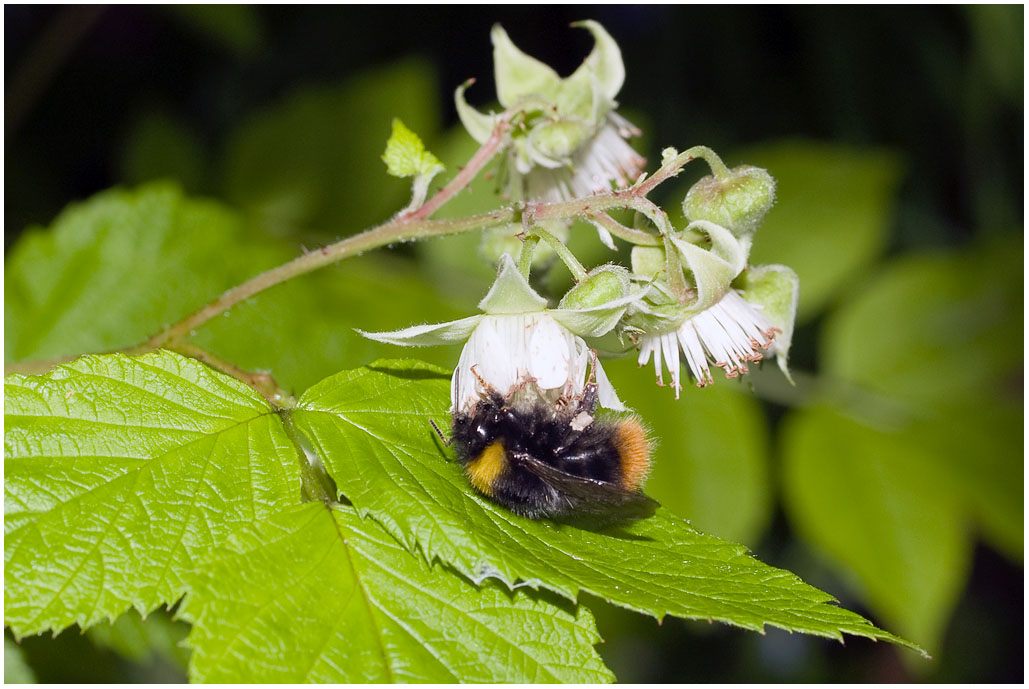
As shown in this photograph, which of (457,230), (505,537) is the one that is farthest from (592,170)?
(505,537)

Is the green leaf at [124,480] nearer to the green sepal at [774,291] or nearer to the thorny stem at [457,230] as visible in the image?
the thorny stem at [457,230]

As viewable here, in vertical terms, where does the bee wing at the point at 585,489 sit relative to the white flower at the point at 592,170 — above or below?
below

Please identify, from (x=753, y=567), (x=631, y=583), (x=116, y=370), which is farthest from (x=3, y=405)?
(x=753, y=567)

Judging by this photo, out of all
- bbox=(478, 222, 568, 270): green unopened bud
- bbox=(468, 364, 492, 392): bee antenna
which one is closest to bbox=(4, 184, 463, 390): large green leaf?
bbox=(478, 222, 568, 270): green unopened bud

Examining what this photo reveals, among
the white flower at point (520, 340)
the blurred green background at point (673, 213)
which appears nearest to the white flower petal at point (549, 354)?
the white flower at point (520, 340)

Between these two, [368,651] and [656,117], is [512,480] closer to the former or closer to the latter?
[368,651]

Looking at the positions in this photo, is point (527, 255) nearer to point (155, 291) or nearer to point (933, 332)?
point (155, 291)
